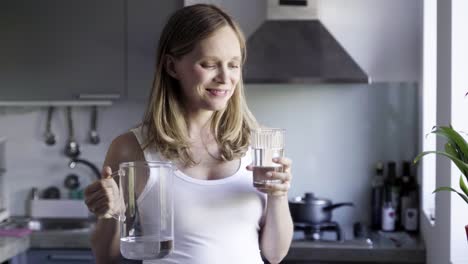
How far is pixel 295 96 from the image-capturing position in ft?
11.8

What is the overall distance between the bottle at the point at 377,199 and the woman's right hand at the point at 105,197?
2.35 metres

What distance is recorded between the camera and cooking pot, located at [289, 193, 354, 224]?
3.26m

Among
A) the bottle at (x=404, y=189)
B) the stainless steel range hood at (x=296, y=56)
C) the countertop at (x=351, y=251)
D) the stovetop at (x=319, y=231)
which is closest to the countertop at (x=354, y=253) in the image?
the countertop at (x=351, y=251)

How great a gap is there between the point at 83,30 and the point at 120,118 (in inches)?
21.1

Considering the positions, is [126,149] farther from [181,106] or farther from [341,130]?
[341,130]

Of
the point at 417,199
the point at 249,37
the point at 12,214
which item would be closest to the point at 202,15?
the point at 249,37

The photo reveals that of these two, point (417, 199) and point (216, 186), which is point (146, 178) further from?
point (417, 199)

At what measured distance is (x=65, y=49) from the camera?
137 inches

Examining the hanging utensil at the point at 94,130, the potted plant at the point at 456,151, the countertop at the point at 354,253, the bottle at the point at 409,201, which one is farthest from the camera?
the hanging utensil at the point at 94,130

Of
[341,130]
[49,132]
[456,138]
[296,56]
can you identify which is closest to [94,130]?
[49,132]

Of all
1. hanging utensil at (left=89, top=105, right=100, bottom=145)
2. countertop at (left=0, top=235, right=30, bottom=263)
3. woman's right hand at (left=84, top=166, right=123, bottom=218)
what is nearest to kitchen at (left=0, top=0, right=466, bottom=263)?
hanging utensil at (left=89, top=105, right=100, bottom=145)

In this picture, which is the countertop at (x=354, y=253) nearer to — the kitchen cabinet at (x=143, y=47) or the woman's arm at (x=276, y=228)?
the kitchen cabinet at (x=143, y=47)

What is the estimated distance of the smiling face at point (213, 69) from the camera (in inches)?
53.0

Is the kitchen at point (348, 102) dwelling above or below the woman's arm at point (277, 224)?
above
